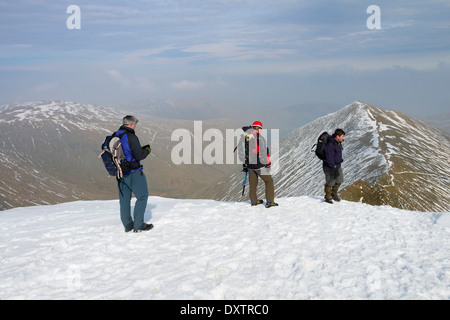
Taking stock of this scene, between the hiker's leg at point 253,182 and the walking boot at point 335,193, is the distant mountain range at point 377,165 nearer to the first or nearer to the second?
the walking boot at point 335,193

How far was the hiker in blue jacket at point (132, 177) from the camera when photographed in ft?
38.7

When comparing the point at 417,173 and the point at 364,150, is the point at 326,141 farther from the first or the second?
the point at 364,150

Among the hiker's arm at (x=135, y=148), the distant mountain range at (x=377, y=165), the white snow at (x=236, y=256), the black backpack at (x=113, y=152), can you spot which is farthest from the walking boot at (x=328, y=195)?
the distant mountain range at (x=377, y=165)

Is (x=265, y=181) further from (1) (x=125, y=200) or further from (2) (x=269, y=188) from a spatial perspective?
(1) (x=125, y=200)

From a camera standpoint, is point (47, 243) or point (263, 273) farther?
point (47, 243)

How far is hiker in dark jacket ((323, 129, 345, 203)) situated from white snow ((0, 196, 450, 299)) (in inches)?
78.9

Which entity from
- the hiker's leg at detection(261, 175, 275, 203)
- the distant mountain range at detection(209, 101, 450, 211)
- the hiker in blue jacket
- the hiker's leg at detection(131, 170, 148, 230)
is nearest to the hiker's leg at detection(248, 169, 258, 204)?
the hiker's leg at detection(261, 175, 275, 203)

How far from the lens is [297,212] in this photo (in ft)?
50.0

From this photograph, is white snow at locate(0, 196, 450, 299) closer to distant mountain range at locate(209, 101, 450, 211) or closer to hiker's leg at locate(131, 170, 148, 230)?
hiker's leg at locate(131, 170, 148, 230)

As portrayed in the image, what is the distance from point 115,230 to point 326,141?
11.3 metres

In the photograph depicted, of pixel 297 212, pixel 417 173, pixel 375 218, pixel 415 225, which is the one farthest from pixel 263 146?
pixel 417 173

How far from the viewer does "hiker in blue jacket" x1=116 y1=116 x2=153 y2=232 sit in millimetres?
11797

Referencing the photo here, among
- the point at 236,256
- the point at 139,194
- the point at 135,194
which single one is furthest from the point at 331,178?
the point at 135,194

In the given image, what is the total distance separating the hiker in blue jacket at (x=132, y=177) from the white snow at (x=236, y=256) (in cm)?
60
